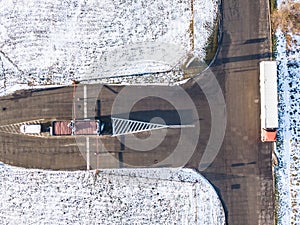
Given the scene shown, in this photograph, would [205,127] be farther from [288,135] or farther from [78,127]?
[78,127]

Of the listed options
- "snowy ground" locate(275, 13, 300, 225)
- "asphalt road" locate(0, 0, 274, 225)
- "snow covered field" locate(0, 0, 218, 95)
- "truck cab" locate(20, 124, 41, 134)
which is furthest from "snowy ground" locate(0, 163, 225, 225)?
"snow covered field" locate(0, 0, 218, 95)

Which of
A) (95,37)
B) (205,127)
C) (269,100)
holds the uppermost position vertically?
(95,37)

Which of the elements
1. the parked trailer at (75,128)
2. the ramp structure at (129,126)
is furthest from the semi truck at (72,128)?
the ramp structure at (129,126)

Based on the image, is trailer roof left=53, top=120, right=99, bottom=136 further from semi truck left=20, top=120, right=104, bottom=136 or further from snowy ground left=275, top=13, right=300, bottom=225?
snowy ground left=275, top=13, right=300, bottom=225

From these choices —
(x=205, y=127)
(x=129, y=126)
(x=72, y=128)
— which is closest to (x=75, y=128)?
(x=72, y=128)

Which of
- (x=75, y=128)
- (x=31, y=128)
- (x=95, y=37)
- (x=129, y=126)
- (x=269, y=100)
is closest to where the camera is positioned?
(x=269, y=100)

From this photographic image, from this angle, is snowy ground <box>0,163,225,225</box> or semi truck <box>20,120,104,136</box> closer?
semi truck <box>20,120,104,136</box>
